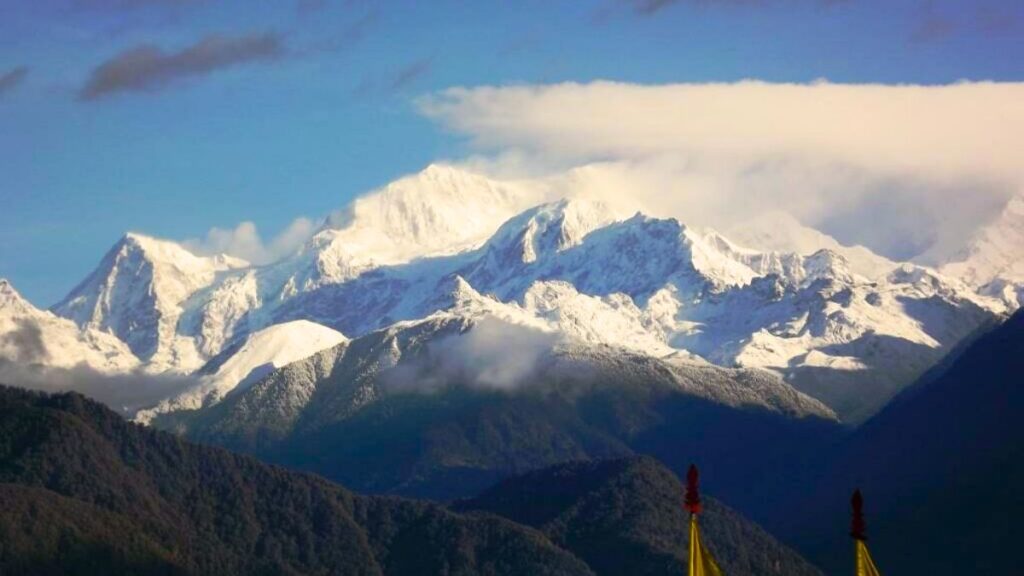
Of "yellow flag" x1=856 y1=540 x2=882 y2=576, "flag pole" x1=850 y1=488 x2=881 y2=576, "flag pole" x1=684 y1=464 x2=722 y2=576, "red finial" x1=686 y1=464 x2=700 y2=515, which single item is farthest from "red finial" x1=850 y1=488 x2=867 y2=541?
"red finial" x1=686 y1=464 x2=700 y2=515

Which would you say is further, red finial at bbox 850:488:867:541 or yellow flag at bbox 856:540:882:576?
yellow flag at bbox 856:540:882:576

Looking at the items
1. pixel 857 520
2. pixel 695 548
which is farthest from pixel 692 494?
pixel 857 520

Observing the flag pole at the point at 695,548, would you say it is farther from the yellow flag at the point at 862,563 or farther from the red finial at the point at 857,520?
the red finial at the point at 857,520

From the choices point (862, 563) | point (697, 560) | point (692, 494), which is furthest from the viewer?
point (862, 563)

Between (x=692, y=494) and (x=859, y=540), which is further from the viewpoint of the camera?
(x=859, y=540)

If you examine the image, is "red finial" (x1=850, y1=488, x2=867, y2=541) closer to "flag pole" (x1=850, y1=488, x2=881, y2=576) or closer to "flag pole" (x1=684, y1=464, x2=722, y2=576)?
"flag pole" (x1=850, y1=488, x2=881, y2=576)

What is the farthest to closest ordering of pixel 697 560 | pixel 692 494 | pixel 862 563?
pixel 862 563 → pixel 697 560 → pixel 692 494

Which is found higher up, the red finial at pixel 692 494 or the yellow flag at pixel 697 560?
the red finial at pixel 692 494

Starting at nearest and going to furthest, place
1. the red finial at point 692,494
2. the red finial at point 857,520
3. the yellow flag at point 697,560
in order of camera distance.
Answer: the red finial at point 692,494 → the yellow flag at point 697,560 → the red finial at point 857,520

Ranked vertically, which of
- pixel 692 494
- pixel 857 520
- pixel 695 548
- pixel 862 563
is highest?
pixel 692 494

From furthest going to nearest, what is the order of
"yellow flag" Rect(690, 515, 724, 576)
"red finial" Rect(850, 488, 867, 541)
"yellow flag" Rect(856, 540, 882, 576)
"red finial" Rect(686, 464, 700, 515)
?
1. "yellow flag" Rect(856, 540, 882, 576)
2. "red finial" Rect(850, 488, 867, 541)
3. "yellow flag" Rect(690, 515, 724, 576)
4. "red finial" Rect(686, 464, 700, 515)

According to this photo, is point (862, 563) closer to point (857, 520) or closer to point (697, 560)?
point (857, 520)

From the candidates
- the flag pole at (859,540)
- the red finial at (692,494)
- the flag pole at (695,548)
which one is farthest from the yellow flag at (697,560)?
the flag pole at (859,540)

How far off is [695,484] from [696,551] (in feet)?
8.11
